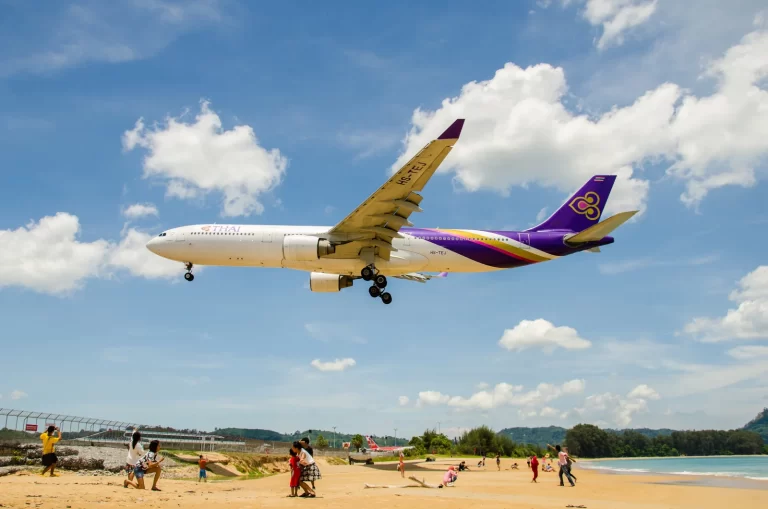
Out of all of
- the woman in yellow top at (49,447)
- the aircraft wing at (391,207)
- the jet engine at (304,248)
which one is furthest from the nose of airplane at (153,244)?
the woman in yellow top at (49,447)

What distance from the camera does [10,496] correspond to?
539 inches

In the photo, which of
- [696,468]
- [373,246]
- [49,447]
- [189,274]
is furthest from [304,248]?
[696,468]

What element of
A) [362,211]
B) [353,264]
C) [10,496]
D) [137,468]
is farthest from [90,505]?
[353,264]

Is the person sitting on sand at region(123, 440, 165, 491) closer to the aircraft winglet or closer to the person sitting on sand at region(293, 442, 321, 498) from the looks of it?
the person sitting on sand at region(293, 442, 321, 498)

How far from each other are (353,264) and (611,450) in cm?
18284

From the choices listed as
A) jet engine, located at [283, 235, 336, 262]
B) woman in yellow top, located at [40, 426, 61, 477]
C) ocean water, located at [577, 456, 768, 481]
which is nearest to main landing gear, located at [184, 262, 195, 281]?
jet engine, located at [283, 235, 336, 262]

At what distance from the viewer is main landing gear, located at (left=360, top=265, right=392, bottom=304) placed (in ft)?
111

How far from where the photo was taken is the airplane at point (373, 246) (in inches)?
1262

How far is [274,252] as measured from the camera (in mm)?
33156

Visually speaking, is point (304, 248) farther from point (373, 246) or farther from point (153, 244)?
point (153, 244)

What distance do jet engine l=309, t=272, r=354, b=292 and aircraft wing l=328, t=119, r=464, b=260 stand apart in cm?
355

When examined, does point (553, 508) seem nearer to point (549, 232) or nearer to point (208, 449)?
point (549, 232)

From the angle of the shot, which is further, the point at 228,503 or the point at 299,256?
the point at 299,256

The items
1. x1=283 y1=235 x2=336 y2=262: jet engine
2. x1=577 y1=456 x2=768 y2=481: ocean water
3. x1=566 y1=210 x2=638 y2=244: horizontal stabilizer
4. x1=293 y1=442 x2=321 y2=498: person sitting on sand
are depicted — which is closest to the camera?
x1=293 y1=442 x2=321 y2=498: person sitting on sand
